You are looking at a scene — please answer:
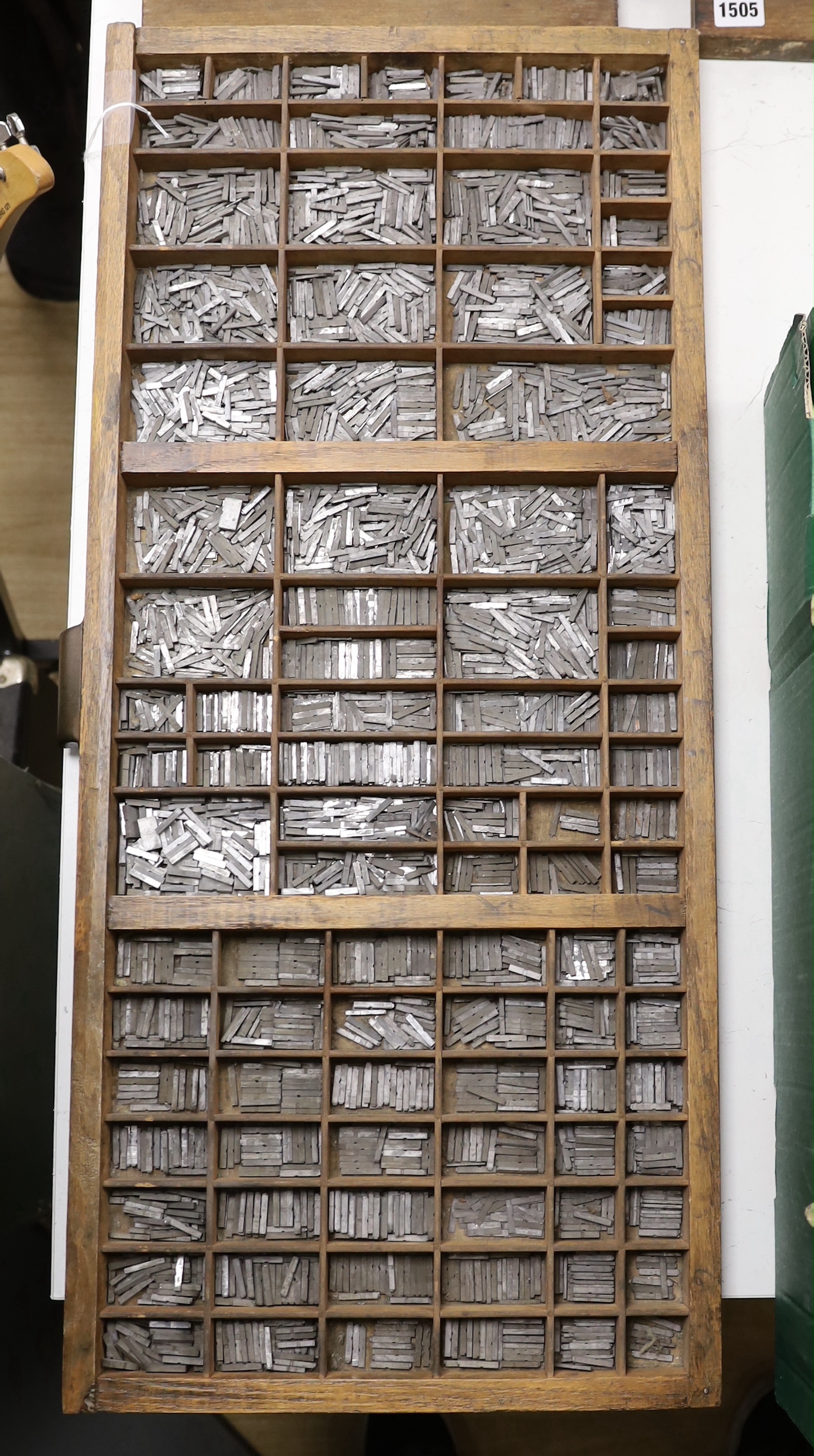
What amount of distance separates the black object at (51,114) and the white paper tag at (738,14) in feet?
5.19

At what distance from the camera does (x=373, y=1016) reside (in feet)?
6.50

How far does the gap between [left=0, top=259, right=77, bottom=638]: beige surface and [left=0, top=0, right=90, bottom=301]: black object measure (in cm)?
7

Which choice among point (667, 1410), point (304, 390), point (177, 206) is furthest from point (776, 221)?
point (667, 1410)

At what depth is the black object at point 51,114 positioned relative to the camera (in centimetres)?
276

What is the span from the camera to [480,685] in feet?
6.60

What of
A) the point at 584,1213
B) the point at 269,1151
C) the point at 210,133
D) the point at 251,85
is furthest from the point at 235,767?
the point at 251,85

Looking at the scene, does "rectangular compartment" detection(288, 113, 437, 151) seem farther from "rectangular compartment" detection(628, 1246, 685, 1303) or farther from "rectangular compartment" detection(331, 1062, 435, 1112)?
"rectangular compartment" detection(628, 1246, 685, 1303)

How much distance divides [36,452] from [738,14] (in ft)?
6.38

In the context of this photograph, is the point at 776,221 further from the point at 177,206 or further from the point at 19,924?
the point at 19,924

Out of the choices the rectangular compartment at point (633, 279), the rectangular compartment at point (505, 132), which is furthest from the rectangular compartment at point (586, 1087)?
the rectangular compartment at point (505, 132)

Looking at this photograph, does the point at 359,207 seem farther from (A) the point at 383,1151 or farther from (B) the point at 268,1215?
(B) the point at 268,1215

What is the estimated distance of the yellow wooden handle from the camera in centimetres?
195

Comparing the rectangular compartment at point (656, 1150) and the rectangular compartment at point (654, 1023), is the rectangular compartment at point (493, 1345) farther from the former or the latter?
the rectangular compartment at point (654, 1023)

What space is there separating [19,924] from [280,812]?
616mm
